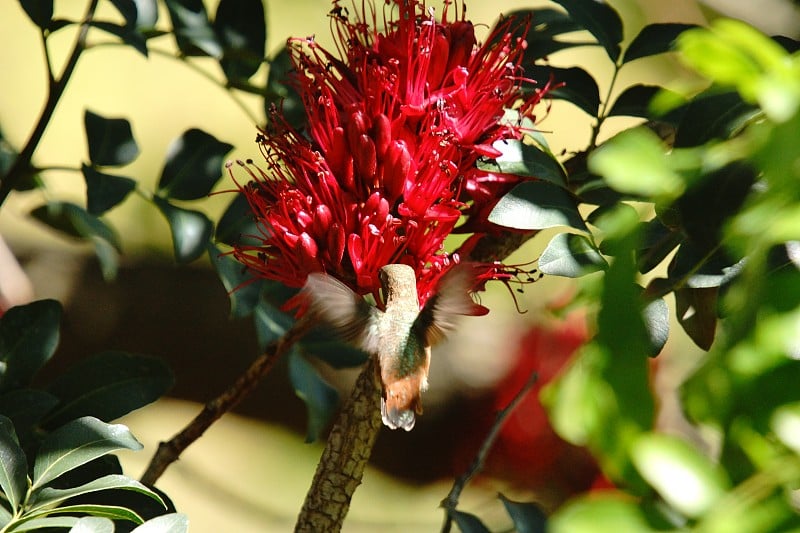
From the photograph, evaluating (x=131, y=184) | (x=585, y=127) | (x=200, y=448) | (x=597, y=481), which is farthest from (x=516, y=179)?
(x=585, y=127)

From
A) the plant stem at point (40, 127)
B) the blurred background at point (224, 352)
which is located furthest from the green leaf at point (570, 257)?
the blurred background at point (224, 352)

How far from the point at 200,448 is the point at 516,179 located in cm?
142

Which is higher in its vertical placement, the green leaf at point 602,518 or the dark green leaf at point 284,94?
the green leaf at point 602,518

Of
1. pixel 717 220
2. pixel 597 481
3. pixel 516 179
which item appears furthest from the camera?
pixel 597 481

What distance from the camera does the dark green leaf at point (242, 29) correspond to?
0.97 meters

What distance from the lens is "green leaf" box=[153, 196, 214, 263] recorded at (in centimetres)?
89

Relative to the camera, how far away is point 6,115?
209cm

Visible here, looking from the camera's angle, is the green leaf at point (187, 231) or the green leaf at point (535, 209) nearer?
the green leaf at point (535, 209)

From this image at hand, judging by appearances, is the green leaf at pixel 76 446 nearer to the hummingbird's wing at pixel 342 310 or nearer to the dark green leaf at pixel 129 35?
the hummingbird's wing at pixel 342 310

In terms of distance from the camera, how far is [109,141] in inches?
37.4

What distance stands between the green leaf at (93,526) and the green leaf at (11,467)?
81 millimetres

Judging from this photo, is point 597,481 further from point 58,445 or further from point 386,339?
point 58,445

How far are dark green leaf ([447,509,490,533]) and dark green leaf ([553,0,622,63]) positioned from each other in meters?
0.44

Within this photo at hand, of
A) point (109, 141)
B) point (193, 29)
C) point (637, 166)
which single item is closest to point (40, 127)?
point (109, 141)
